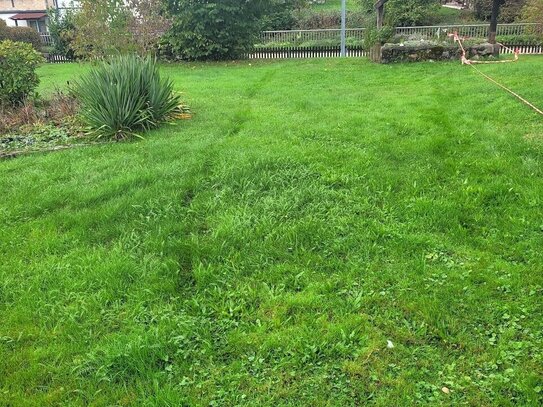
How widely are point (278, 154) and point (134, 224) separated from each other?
2.05 meters

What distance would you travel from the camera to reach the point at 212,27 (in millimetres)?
16984

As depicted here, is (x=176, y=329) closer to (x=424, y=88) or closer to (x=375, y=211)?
(x=375, y=211)

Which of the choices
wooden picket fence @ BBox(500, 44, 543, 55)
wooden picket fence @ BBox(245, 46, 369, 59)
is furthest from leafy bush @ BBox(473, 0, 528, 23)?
wooden picket fence @ BBox(245, 46, 369, 59)

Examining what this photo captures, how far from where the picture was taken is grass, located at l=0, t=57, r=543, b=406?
2.69m

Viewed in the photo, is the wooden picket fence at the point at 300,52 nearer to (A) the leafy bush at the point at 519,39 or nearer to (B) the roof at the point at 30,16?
(A) the leafy bush at the point at 519,39

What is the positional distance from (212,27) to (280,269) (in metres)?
14.9

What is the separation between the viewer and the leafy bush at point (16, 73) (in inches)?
339

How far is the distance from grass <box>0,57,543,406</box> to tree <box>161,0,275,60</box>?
36.7 ft

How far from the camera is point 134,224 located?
4.38m

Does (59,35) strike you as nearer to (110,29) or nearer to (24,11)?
(110,29)

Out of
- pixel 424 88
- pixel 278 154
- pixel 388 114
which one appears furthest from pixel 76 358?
pixel 424 88

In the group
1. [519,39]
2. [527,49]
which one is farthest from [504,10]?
[527,49]

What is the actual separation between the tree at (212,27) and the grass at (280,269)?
11199mm

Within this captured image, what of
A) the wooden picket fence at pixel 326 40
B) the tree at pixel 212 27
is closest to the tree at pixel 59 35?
the wooden picket fence at pixel 326 40
